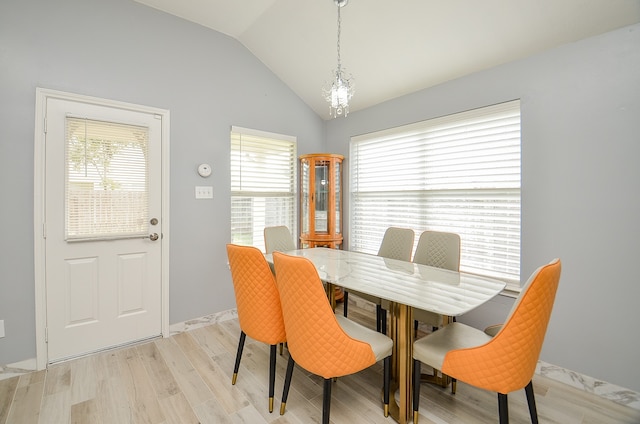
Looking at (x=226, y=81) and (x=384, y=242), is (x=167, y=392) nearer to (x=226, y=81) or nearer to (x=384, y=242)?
(x=384, y=242)

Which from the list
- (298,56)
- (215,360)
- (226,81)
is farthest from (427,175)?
(215,360)

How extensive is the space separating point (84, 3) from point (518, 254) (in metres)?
4.08

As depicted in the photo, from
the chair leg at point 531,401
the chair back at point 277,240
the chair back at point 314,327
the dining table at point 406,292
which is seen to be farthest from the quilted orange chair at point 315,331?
the chair back at point 277,240

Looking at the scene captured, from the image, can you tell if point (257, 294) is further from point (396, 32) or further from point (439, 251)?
point (396, 32)

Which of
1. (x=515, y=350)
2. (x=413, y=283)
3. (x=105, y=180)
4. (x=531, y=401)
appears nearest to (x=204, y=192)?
(x=105, y=180)

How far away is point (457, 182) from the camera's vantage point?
9.02ft

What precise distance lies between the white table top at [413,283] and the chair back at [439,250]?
263 millimetres

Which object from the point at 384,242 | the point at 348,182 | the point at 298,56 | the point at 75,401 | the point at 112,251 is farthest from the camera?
the point at 348,182

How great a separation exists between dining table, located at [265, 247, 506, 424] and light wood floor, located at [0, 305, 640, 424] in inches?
11.4

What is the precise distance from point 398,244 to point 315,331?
155cm

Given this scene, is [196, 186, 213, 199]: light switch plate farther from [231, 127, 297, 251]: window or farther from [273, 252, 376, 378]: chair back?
[273, 252, 376, 378]: chair back

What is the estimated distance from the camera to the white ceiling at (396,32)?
6.38 ft

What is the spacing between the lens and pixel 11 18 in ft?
6.72

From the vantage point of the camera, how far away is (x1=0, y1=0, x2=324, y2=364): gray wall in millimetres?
2076
